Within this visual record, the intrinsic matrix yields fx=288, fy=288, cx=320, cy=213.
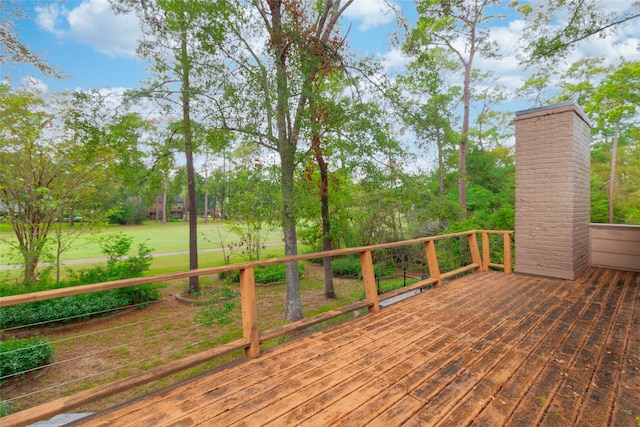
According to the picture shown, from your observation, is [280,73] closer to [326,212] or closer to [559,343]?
[326,212]

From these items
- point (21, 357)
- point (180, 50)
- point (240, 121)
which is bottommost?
point (21, 357)

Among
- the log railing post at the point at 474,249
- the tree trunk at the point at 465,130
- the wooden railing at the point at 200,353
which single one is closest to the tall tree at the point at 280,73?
the wooden railing at the point at 200,353

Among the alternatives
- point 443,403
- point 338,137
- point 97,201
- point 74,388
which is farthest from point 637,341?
point 97,201

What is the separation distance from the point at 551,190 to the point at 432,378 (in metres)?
4.41

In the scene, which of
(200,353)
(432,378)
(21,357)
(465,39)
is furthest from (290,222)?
(465,39)

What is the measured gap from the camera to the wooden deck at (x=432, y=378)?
1.63m

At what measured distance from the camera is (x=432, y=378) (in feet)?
6.54

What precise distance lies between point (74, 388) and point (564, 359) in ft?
21.1

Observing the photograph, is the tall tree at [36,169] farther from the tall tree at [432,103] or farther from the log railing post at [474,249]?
the log railing post at [474,249]

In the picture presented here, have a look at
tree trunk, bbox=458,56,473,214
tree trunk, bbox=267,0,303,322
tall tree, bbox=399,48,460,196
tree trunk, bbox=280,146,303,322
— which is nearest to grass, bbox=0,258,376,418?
tree trunk, bbox=280,146,303,322

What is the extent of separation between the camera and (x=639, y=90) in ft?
35.6

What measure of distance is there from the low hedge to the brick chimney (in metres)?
7.78

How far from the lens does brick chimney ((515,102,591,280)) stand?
4.62 m

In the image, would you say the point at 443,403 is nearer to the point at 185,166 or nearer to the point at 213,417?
the point at 213,417
